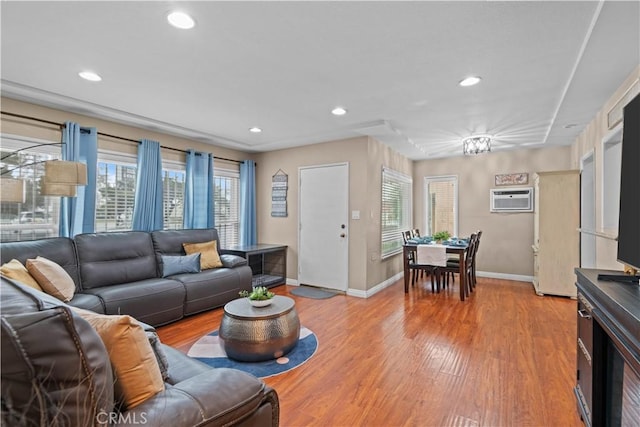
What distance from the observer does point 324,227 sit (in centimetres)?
521

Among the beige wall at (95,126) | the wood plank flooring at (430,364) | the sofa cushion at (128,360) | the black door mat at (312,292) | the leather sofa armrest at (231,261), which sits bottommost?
the wood plank flooring at (430,364)

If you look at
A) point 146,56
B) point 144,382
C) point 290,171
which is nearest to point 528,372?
point 144,382

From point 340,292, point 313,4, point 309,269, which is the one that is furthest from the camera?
point 309,269

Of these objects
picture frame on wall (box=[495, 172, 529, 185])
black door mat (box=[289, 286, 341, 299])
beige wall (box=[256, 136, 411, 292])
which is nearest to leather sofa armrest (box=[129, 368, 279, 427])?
black door mat (box=[289, 286, 341, 299])

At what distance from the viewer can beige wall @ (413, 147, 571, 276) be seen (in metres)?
5.69

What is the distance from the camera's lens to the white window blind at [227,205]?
553 centimetres

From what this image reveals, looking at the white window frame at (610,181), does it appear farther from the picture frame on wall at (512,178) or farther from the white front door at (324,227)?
the white front door at (324,227)

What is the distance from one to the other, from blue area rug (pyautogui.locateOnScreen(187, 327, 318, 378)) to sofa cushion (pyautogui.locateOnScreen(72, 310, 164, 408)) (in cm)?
149

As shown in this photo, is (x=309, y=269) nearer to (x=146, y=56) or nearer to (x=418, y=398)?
(x=418, y=398)

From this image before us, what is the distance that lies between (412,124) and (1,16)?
3.98 m

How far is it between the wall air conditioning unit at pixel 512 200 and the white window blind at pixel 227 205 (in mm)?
4945

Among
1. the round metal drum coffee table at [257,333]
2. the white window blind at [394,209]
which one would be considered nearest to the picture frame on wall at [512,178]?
the white window blind at [394,209]

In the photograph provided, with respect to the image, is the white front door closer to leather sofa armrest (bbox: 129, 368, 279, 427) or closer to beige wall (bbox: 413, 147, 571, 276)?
beige wall (bbox: 413, 147, 571, 276)

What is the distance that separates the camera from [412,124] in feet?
13.9
